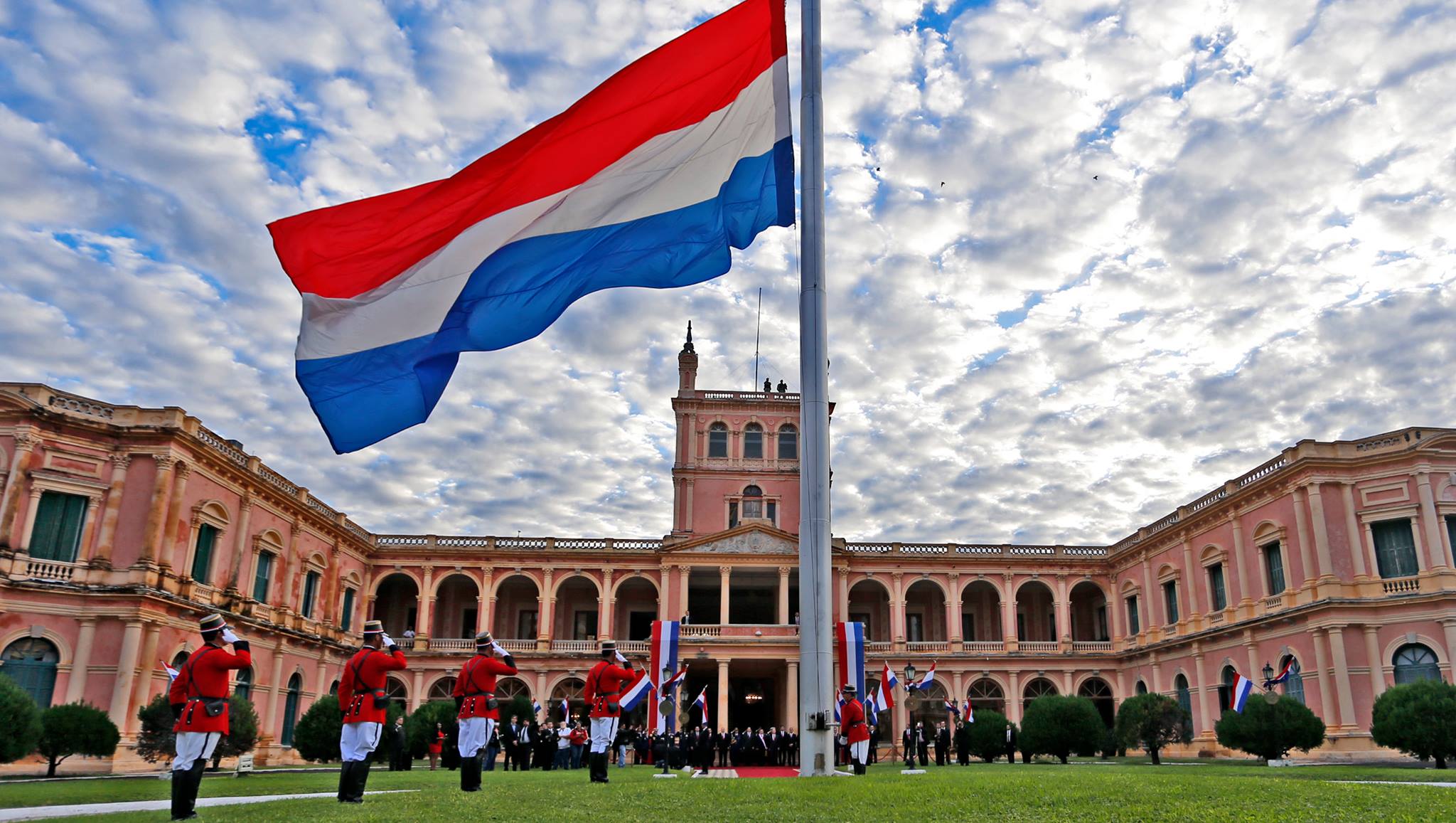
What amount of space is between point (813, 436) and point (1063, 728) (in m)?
22.6

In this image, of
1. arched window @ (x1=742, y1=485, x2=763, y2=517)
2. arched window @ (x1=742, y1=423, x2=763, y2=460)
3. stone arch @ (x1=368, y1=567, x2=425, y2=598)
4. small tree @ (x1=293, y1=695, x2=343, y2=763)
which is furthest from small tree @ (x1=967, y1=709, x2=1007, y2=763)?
stone arch @ (x1=368, y1=567, x2=425, y2=598)

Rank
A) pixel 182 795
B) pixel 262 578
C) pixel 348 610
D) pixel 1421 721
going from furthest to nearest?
pixel 348 610 < pixel 262 578 < pixel 1421 721 < pixel 182 795

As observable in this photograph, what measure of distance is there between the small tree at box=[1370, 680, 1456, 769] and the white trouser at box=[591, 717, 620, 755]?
56.1ft

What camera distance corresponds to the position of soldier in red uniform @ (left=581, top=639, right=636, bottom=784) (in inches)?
Result: 538

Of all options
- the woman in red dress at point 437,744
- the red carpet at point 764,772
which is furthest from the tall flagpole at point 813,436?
the woman in red dress at point 437,744

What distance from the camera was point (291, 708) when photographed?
3531 centimetres

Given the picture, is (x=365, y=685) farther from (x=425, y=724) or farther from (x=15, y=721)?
(x=425, y=724)

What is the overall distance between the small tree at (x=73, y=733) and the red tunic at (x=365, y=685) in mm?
15431

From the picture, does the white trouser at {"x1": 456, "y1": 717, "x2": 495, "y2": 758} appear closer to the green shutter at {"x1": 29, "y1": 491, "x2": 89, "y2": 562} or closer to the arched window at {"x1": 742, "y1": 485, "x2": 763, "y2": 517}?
the green shutter at {"x1": 29, "y1": 491, "x2": 89, "y2": 562}

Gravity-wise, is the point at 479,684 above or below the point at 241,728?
above

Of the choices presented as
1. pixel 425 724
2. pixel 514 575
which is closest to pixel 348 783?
pixel 425 724

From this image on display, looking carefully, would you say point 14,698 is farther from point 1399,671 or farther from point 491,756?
point 1399,671

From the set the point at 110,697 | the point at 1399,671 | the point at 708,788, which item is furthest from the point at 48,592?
the point at 1399,671

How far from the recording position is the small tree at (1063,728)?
2816cm
